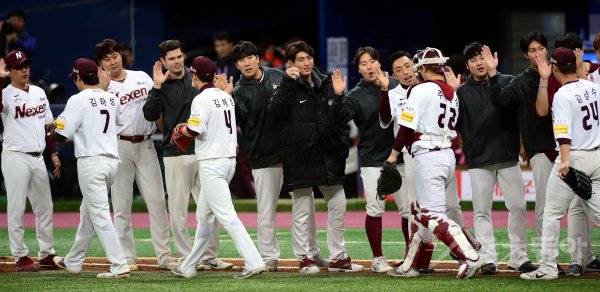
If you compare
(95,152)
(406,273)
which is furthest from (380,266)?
(95,152)

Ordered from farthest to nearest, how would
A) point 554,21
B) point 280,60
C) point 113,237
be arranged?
point 554,21
point 280,60
point 113,237

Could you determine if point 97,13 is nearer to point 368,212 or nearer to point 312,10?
point 312,10

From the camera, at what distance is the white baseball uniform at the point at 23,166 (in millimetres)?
12344

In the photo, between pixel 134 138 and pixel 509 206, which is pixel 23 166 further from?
pixel 509 206

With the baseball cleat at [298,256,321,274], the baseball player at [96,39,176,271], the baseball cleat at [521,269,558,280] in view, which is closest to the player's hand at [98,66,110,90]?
the baseball player at [96,39,176,271]

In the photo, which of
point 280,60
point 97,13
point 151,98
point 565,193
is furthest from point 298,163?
point 97,13

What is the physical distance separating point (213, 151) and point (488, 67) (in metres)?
2.64

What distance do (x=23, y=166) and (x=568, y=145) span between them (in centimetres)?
545

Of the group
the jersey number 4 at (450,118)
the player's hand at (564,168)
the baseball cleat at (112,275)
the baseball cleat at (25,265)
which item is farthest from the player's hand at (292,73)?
the baseball cleat at (25,265)

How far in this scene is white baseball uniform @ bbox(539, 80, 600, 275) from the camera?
10383 mm

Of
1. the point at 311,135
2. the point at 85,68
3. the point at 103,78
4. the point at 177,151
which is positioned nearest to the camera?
the point at 85,68

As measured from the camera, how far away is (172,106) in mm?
12180

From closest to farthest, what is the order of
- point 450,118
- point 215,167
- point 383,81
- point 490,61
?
Answer: point 450,118 < point 215,167 < point 490,61 < point 383,81

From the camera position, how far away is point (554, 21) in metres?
22.4
